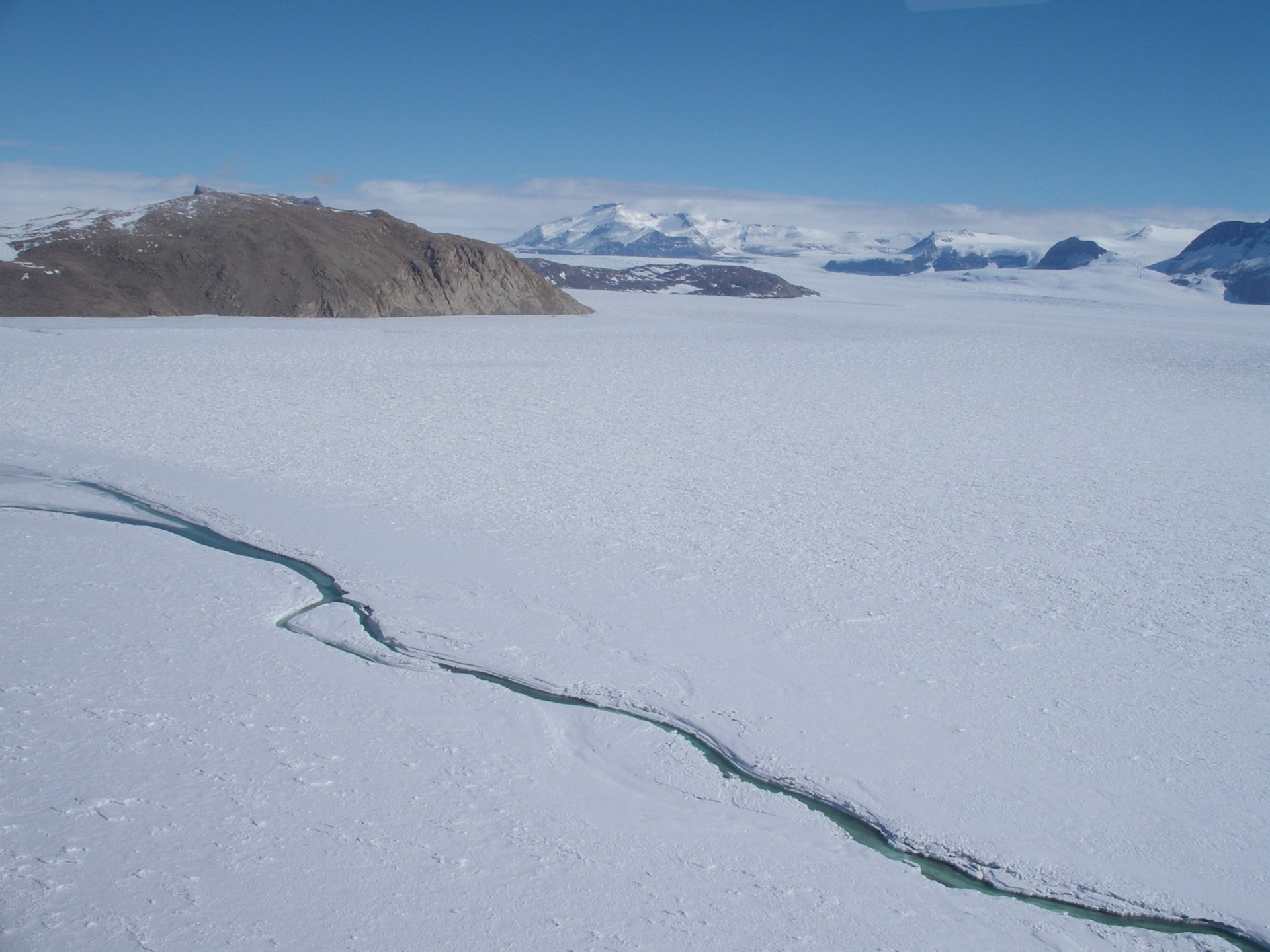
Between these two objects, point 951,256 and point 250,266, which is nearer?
point 250,266

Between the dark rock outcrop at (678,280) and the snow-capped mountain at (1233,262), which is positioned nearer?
the dark rock outcrop at (678,280)

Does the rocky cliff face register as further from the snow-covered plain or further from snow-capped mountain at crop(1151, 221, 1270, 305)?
snow-capped mountain at crop(1151, 221, 1270, 305)

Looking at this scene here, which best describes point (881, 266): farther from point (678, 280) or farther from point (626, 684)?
point (626, 684)

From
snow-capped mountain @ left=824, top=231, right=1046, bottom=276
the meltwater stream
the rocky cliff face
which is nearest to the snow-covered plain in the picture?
the meltwater stream

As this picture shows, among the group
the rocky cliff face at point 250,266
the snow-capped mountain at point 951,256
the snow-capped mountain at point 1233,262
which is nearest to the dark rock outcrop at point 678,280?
the rocky cliff face at point 250,266

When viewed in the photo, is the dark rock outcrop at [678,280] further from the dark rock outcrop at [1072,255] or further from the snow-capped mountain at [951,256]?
the snow-capped mountain at [951,256]

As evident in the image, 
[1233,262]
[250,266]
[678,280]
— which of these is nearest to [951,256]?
[1233,262]
